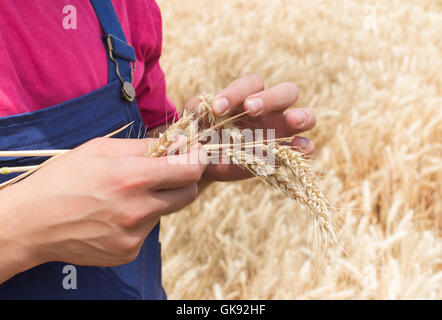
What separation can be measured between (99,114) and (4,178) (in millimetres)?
220

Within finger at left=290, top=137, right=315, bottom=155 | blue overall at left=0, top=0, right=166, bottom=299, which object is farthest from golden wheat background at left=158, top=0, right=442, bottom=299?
blue overall at left=0, top=0, right=166, bottom=299

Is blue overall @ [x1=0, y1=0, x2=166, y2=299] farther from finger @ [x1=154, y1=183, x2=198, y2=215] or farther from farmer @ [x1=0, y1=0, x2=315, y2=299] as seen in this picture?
finger @ [x1=154, y1=183, x2=198, y2=215]

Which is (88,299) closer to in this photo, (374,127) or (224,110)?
(224,110)

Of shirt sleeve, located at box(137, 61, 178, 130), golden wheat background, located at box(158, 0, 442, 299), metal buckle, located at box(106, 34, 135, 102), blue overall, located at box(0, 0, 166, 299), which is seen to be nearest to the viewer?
blue overall, located at box(0, 0, 166, 299)

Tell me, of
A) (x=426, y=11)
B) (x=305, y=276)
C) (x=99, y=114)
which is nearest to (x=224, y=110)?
(x=99, y=114)

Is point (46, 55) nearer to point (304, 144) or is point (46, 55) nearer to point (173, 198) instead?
point (173, 198)

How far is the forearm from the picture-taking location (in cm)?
60

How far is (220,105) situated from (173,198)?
254 mm

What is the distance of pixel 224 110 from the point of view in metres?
0.84

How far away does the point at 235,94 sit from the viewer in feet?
2.89

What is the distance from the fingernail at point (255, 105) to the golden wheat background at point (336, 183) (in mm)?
358

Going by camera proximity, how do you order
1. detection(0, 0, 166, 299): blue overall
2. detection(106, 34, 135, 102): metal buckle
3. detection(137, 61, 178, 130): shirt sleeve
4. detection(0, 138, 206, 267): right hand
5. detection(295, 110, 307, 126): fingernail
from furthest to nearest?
1. detection(137, 61, 178, 130): shirt sleeve
2. detection(295, 110, 307, 126): fingernail
3. detection(106, 34, 135, 102): metal buckle
4. detection(0, 0, 166, 299): blue overall
5. detection(0, 138, 206, 267): right hand

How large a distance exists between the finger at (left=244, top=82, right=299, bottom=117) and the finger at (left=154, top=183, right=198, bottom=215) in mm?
250

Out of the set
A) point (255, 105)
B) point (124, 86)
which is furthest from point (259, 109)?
point (124, 86)
